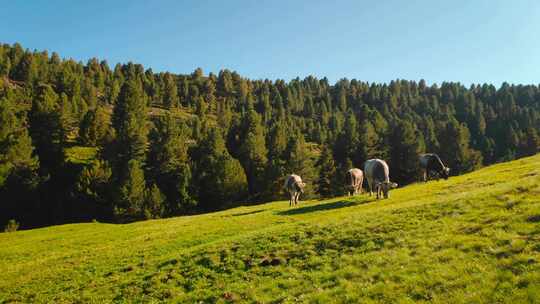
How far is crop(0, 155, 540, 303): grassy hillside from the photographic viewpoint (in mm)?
11672

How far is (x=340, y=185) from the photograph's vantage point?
93.8 meters

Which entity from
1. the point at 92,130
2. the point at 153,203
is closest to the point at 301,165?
the point at 153,203

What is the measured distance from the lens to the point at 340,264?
1559 cm

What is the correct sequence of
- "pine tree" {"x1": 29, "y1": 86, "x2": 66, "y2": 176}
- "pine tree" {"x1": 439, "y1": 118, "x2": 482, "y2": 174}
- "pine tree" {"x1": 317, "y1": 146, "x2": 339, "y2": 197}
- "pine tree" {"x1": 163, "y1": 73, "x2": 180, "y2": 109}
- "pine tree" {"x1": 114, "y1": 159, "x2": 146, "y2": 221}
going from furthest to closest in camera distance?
"pine tree" {"x1": 163, "y1": 73, "x2": 180, "y2": 109}, "pine tree" {"x1": 439, "y1": 118, "x2": 482, "y2": 174}, "pine tree" {"x1": 317, "y1": 146, "x2": 339, "y2": 197}, "pine tree" {"x1": 29, "y1": 86, "x2": 66, "y2": 176}, "pine tree" {"x1": 114, "y1": 159, "x2": 146, "y2": 221}

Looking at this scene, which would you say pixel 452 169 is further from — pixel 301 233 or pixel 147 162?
pixel 301 233

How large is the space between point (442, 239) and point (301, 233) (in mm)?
8476

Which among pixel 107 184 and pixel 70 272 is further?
pixel 107 184

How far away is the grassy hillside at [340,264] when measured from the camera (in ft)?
38.3

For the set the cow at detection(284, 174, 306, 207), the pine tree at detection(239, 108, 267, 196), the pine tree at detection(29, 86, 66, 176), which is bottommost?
the cow at detection(284, 174, 306, 207)

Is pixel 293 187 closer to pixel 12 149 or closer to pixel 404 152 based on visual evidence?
pixel 12 149

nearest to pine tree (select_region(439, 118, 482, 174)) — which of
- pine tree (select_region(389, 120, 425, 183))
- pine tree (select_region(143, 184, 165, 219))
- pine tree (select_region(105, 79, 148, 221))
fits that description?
pine tree (select_region(389, 120, 425, 183))

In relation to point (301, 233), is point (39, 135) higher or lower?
higher

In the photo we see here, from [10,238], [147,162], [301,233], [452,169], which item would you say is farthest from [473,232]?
[452,169]

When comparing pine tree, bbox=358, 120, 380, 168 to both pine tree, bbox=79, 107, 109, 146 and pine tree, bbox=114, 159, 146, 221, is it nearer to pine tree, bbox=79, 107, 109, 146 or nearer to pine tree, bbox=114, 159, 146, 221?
pine tree, bbox=114, 159, 146, 221
